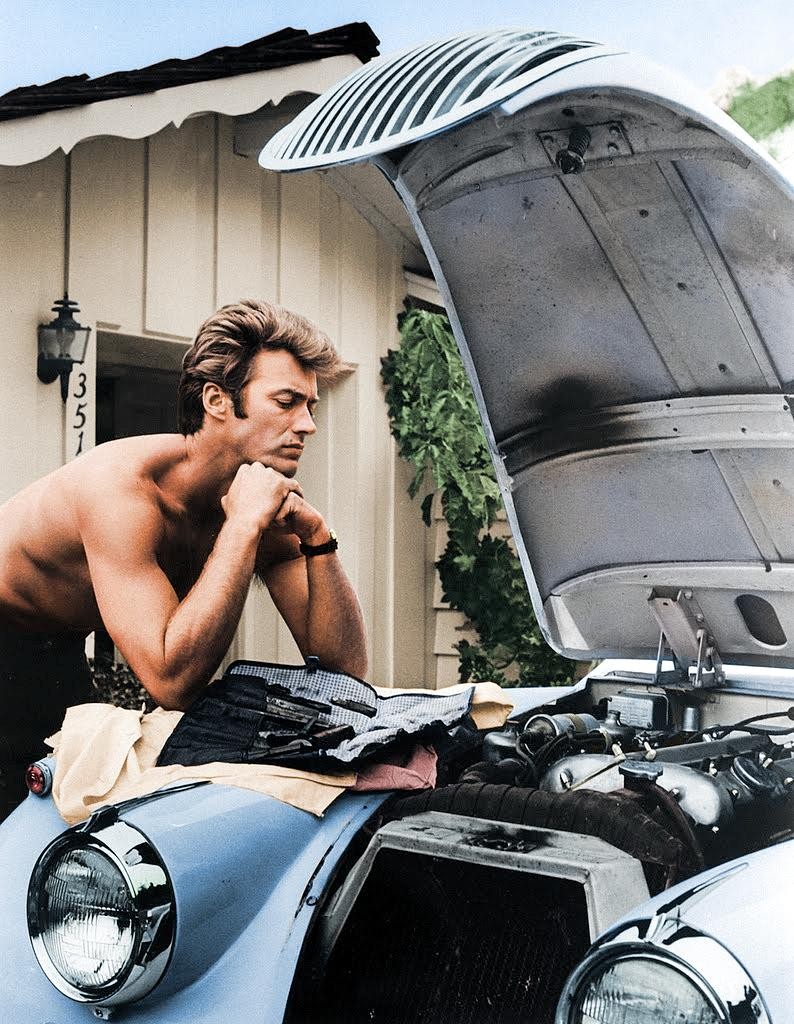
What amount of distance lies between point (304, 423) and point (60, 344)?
0.57 m

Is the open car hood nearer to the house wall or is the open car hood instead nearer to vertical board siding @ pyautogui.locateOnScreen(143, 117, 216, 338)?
the house wall

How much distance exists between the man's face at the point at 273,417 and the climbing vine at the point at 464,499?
1.38 ft

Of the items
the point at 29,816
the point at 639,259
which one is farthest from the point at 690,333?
the point at 29,816

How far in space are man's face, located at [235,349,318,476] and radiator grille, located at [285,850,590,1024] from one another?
1.01m

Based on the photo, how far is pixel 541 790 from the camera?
1349mm

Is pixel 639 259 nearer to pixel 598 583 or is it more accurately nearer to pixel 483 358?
pixel 483 358

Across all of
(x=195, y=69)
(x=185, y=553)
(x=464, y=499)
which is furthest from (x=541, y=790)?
(x=195, y=69)

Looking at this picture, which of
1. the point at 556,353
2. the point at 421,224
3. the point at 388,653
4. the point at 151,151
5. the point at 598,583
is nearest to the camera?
the point at 421,224

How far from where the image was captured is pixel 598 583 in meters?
2.05

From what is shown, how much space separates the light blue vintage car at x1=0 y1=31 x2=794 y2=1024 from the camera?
45.8 inches

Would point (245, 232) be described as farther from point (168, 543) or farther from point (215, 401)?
point (168, 543)

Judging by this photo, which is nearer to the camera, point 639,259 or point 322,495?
point 639,259

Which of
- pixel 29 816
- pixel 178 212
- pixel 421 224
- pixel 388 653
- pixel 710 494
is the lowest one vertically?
pixel 29 816

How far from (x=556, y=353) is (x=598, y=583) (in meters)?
0.52
